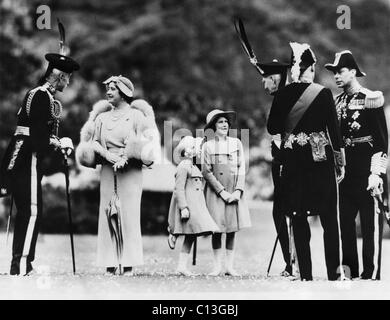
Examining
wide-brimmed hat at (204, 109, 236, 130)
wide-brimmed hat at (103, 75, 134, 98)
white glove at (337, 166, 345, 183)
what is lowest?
white glove at (337, 166, 345, 183)

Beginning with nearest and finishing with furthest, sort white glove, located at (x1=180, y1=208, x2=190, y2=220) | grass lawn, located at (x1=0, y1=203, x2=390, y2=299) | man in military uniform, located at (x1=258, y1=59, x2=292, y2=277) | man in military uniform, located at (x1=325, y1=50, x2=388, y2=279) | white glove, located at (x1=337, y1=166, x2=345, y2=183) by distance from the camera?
grass lawn, located at (x1=0, y1=203, x2=390, y2=299) → white glove, located at (x1=337, y1=166, x2=345, y2=183) → white glove, located at (x1=180, y1=208, x2=190, y2=220) → man in military uniform, located at (x1=325, y1=50, x2=388, y2=279) → man in military uniform, located at (x1=258, y1=59, x2=292, y2=277)

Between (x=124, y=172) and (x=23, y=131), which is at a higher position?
(x=23, y=131)

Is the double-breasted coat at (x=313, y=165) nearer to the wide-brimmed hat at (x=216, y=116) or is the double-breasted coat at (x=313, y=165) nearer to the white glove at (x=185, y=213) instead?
the wide-brimmed hat at (x=216, y=116)

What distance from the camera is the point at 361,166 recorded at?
7.82 meters

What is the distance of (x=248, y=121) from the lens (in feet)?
33.8

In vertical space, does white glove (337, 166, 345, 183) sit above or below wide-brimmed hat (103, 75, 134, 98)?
below

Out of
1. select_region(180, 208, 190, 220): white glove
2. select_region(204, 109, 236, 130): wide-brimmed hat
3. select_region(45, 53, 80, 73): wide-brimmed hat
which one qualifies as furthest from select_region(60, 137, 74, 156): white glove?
select_region(204, 109, 236, 130): wide-brimmed hat

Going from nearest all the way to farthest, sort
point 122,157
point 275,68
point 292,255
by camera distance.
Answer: point 122,157, point 292,255, point 275,68

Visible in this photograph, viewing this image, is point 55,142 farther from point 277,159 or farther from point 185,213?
point 277,159

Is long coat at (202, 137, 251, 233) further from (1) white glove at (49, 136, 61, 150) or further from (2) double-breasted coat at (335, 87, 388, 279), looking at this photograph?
(1) white glove at (49, 136, 61, 150)

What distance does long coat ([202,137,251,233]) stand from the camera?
786 centimetres

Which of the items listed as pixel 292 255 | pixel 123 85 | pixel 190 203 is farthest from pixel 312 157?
pixel 123 85

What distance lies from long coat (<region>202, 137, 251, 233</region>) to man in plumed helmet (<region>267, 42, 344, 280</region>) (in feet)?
1.69

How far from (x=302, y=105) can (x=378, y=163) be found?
889mm
